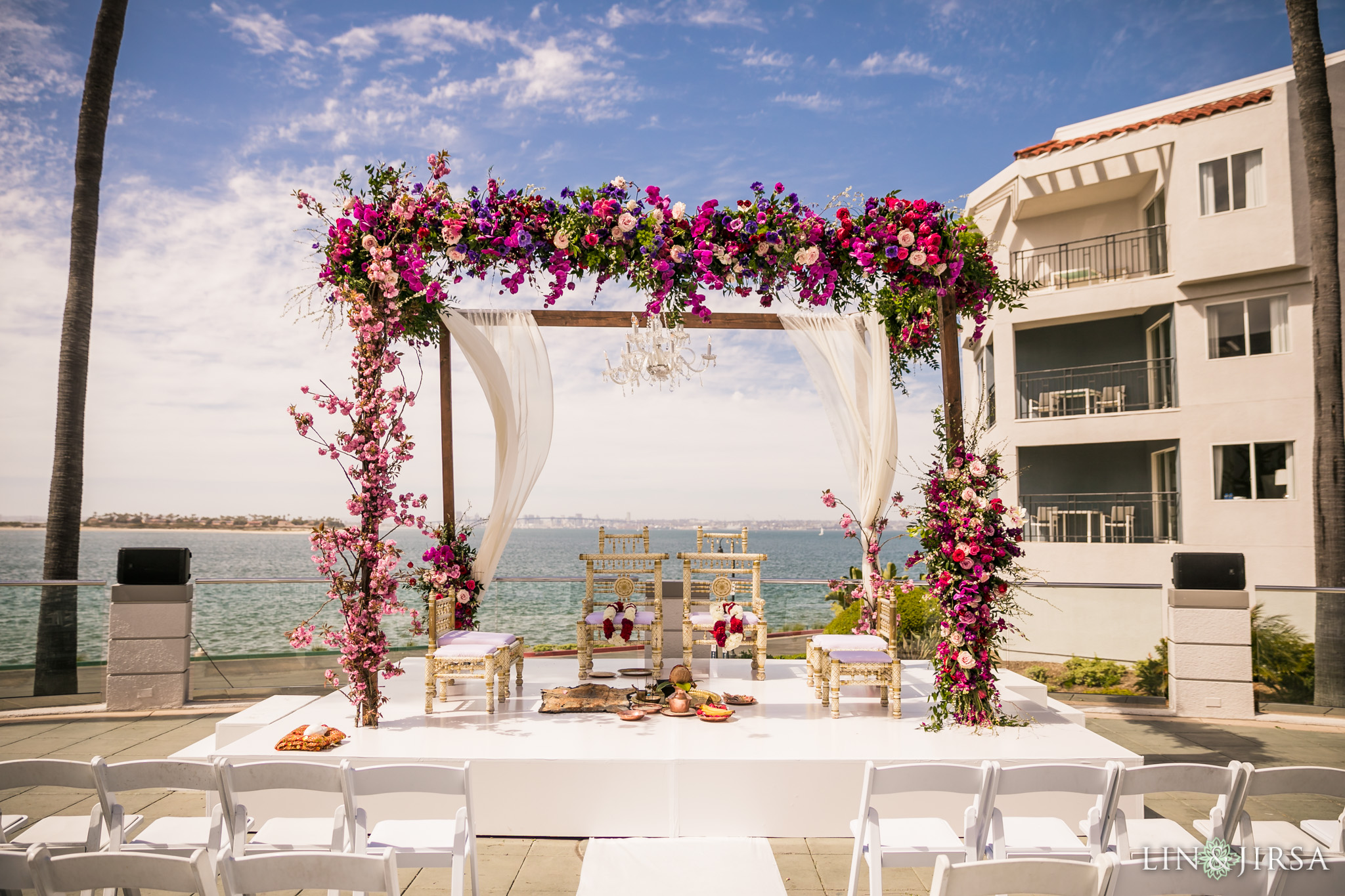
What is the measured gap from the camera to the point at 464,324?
5523 mm

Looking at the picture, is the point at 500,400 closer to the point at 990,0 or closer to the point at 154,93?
the point at 990,0

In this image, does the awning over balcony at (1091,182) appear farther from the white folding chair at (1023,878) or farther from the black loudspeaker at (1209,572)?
the white folding chair at (1023,878)

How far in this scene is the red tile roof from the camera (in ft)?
34.4

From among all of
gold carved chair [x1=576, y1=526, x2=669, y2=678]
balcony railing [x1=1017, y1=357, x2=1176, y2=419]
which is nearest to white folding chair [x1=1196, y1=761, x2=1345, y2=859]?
gold carved chair [x1=576, y1=526, x2=669, y2=678]

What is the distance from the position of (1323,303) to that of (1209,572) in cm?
417

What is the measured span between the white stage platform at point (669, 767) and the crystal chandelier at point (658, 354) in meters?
2.42

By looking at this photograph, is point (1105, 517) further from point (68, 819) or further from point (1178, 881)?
point (68, 819)

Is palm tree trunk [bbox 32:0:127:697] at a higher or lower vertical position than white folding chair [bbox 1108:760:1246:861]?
higher

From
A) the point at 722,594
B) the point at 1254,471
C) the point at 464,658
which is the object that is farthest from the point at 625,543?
the point at 1254,471

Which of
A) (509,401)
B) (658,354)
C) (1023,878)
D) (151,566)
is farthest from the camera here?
(151,566)

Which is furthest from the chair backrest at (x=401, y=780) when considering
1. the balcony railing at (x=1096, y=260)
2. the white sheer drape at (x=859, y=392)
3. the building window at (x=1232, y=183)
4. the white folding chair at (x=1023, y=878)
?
the building window at (x=1232, y=183)

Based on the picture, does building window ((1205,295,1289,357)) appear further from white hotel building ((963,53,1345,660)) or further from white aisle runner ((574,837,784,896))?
white aisle runner ((574,837,784,896))

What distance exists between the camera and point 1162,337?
39.9 feet

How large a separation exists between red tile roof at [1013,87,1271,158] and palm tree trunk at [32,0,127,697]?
1308 centimetres
